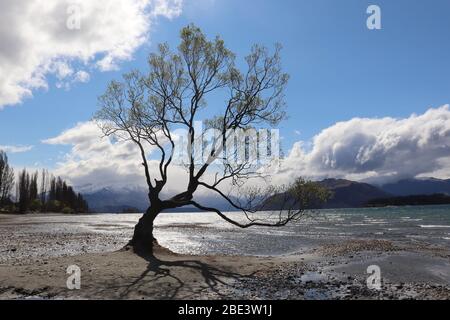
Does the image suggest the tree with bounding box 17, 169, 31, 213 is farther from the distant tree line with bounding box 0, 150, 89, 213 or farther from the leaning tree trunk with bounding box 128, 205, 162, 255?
the leaning tree trunk with bounding box 128, 205, 162, 255

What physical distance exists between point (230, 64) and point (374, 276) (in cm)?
1806

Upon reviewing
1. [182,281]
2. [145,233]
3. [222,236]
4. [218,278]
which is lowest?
[222,236]

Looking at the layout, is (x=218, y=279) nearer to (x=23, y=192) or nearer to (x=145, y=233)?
(x=145, y=233)

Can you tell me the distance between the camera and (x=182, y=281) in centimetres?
1991

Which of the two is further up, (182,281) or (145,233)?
(145,233)

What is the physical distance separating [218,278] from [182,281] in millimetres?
2130

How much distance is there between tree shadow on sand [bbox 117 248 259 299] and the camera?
17.3 metres

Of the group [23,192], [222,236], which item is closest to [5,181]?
[23,192]

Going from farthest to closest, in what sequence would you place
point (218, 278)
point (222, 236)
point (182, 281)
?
point (222, 236) < point (218, 278) < point (182, 281)

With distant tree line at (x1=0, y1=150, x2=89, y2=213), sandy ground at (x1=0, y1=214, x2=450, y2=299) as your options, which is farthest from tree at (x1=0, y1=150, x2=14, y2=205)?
sandy ground at (x1=0, y1=214, x2=450, y2=299)

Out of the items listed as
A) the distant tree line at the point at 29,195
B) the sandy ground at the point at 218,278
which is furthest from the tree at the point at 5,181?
the sandy ground at the point at 218,278

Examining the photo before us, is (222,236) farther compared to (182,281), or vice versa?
(222,236)

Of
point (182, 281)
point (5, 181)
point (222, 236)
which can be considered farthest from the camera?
point (5, 181)
